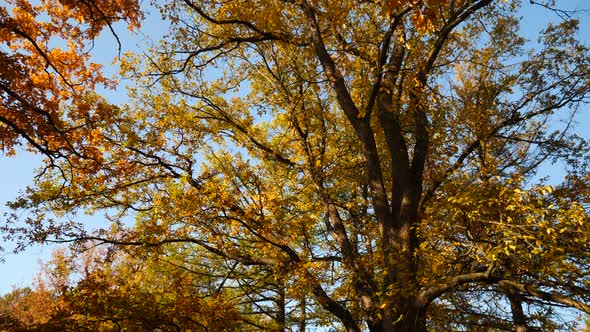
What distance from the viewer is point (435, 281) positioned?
16.8 feet

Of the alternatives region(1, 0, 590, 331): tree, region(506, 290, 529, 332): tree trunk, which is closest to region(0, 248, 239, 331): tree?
region(1, 0, 590, 331): tree

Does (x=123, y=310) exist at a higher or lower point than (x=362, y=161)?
lower

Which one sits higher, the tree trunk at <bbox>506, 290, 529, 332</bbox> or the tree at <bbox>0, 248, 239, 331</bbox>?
the tree trunk at <bbox>506, 290, 529, 332</bbox>

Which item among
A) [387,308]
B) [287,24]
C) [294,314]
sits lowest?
[387,308]

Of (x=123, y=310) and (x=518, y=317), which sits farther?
(x=518, y=317)

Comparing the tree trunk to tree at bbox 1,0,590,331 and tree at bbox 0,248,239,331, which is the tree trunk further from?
tree at bbox 0,248,239,331

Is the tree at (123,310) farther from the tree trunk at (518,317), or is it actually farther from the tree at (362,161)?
the tree trunk at (518,317)

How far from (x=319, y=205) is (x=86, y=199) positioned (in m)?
5.07

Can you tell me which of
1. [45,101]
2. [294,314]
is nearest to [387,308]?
[45,101]

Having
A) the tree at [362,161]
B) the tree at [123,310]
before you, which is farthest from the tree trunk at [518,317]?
the tree at [123,310]

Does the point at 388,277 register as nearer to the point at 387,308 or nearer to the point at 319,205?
the point at 387,308

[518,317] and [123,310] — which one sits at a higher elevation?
[518,317]

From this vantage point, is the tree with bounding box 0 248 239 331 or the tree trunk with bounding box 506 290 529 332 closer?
the tree with bounding box 0 248 239 331

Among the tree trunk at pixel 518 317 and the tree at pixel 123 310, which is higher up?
the tree trunk at pixel 518 317
